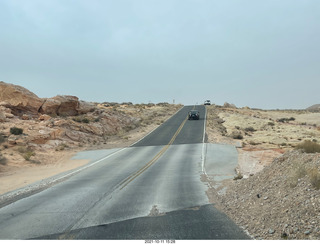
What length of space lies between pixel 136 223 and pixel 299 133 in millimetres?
42790

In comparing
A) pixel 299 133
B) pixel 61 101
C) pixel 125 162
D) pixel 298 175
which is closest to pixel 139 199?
pixel 298 175

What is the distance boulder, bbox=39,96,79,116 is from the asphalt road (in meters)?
25.8

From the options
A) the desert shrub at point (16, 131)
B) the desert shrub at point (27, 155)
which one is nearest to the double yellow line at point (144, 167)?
the desert shrub at point (27, 155)

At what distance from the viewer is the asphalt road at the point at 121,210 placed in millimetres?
7074

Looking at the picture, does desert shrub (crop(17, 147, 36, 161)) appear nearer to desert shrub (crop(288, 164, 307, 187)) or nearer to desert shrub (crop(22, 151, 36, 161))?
desert shrub (crop(22, 151, 36, 161))

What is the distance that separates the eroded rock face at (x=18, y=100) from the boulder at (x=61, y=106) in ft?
4.30

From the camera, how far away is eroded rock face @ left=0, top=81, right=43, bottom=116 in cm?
3769

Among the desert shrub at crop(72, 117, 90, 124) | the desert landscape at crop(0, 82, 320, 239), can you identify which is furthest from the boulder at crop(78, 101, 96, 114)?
the desert shrub at crop(72, 117, 90, 124)

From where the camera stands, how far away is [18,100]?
38156mm

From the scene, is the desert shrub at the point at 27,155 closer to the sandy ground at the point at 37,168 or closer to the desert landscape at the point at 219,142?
the desert landscape at the point at 219,142

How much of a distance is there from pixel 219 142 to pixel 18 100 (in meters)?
28.8

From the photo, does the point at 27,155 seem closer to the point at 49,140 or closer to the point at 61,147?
the point at 61,147
